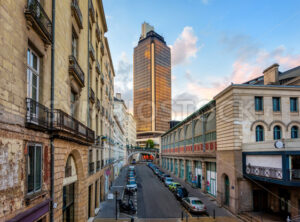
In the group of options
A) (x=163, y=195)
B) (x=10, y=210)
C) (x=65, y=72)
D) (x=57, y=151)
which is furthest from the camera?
(x=163, y=195)

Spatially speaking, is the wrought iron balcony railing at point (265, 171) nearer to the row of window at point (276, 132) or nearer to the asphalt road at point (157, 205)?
the row of window at point (276, 132)

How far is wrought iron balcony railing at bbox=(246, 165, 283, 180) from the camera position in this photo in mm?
18323

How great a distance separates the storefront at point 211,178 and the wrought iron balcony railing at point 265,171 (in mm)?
8066

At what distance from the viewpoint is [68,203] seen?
14156 mm

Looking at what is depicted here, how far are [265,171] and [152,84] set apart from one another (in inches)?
6256

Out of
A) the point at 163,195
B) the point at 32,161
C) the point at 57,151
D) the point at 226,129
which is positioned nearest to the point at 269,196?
the point at 226,129

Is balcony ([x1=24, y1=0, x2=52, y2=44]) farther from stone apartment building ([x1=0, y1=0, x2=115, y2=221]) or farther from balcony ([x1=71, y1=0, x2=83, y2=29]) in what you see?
balcony ([x1=71, y1=0, x2=83, y2=29])

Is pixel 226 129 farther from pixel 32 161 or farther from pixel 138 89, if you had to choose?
pixel 138 89

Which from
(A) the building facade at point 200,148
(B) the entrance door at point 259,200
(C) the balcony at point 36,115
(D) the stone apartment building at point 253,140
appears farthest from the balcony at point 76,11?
(B) the entrance door at point 259,200

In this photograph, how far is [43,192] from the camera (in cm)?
921

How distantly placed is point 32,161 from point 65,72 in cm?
582

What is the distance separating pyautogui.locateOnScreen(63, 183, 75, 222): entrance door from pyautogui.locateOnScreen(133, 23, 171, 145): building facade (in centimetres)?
16049

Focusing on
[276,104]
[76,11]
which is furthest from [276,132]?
[76,11]

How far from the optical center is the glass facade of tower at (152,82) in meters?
177
